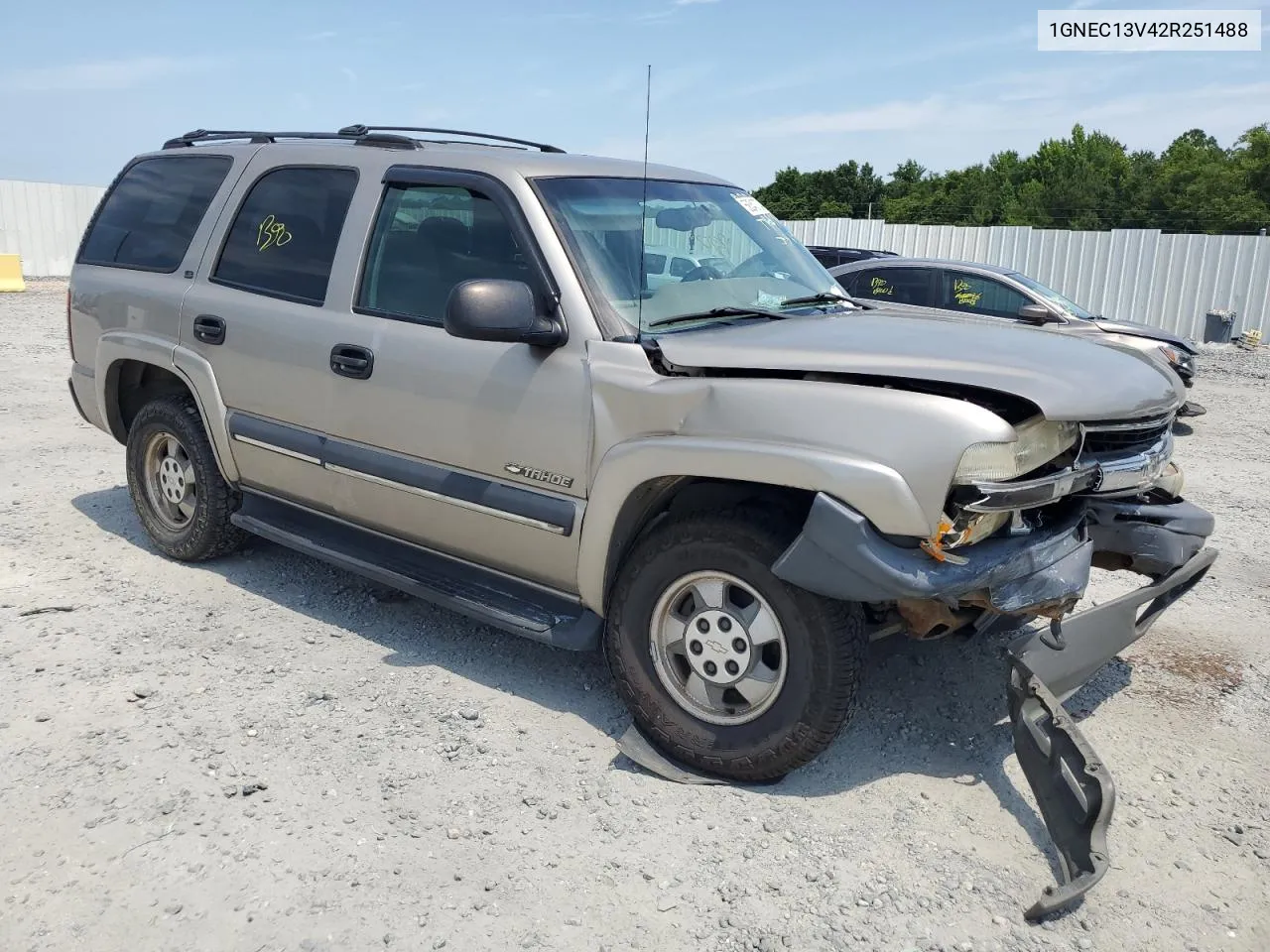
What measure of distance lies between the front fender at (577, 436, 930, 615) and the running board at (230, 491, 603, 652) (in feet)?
0.45

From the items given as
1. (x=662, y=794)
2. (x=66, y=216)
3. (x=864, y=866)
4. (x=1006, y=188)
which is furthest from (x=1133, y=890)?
(x=1006, y=188)

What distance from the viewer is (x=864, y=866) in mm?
A: 3020

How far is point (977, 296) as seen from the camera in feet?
37.1

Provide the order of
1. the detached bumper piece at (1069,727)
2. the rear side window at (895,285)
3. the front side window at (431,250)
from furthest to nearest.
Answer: the rear side window at (895,285), the front side window at (431,250), the detached bumper piece at (1069,727)

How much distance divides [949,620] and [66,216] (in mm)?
29034

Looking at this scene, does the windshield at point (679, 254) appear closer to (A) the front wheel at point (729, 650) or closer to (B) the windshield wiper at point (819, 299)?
(B) the windshield wiper at point (819, 299)

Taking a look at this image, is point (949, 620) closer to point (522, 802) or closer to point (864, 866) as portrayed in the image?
point (864, 866)

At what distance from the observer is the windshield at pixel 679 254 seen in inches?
147

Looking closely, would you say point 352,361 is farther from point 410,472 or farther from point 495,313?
point 495,313

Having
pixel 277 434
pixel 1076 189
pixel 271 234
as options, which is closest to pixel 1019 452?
pixel 277 434

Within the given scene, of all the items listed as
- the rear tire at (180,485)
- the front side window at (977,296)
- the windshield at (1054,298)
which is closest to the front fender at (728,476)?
the rear tire at (180,485)

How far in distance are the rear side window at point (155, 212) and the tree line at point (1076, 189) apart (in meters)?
31.0

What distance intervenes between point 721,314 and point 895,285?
26.9 ft

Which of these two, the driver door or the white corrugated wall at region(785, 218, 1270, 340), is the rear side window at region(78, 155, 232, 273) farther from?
the white corrugated wall at region(785, 218, 1270, 340)
